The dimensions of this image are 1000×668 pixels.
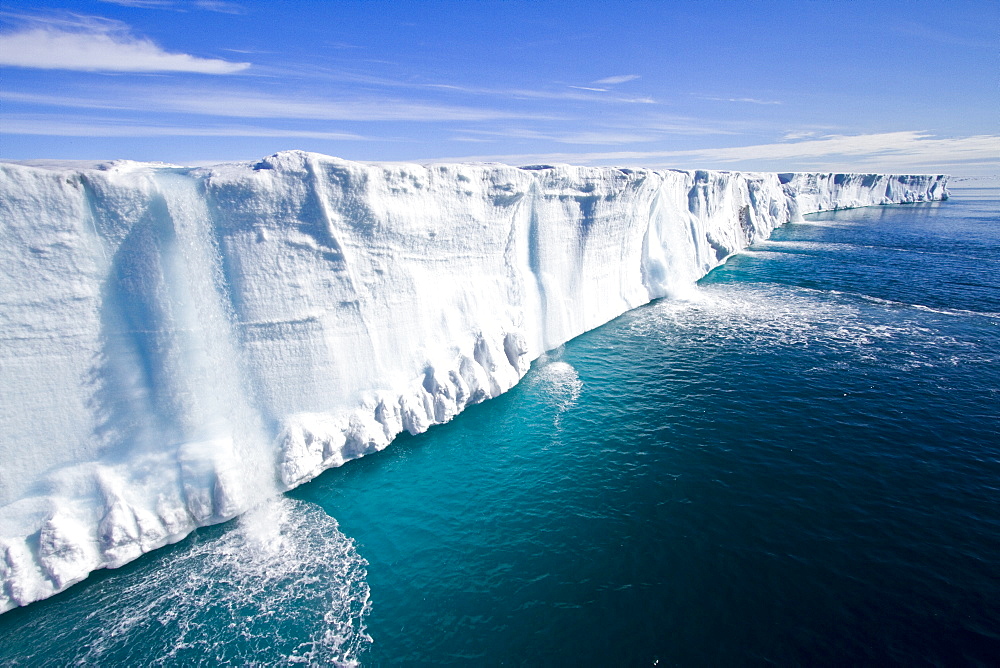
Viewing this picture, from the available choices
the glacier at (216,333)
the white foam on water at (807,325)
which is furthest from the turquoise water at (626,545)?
the white foam on water at (807,325)

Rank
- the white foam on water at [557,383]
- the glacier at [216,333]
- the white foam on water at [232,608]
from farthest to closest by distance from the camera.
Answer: the white foam on water at [557,383], the glacier at [216,333], the white foam on water at [232,608]

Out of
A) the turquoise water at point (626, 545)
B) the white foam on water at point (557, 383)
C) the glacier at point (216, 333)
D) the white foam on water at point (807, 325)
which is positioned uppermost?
the glacier at point (216, 333)

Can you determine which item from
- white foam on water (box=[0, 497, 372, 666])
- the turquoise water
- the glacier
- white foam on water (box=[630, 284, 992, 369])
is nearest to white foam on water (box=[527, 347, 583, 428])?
the turquoise water

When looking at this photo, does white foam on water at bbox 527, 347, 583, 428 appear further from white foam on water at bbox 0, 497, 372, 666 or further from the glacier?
white foam on water at bbox 0, 497, 372, 666

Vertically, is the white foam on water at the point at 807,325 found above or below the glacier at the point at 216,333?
below

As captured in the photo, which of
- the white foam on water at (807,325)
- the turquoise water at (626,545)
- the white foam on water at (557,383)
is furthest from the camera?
the white foam on water at (807,325)

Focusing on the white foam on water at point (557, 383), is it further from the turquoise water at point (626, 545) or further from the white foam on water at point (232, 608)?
the white foam on water at point (232, 608)

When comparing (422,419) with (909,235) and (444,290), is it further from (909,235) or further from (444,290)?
(909,235)
